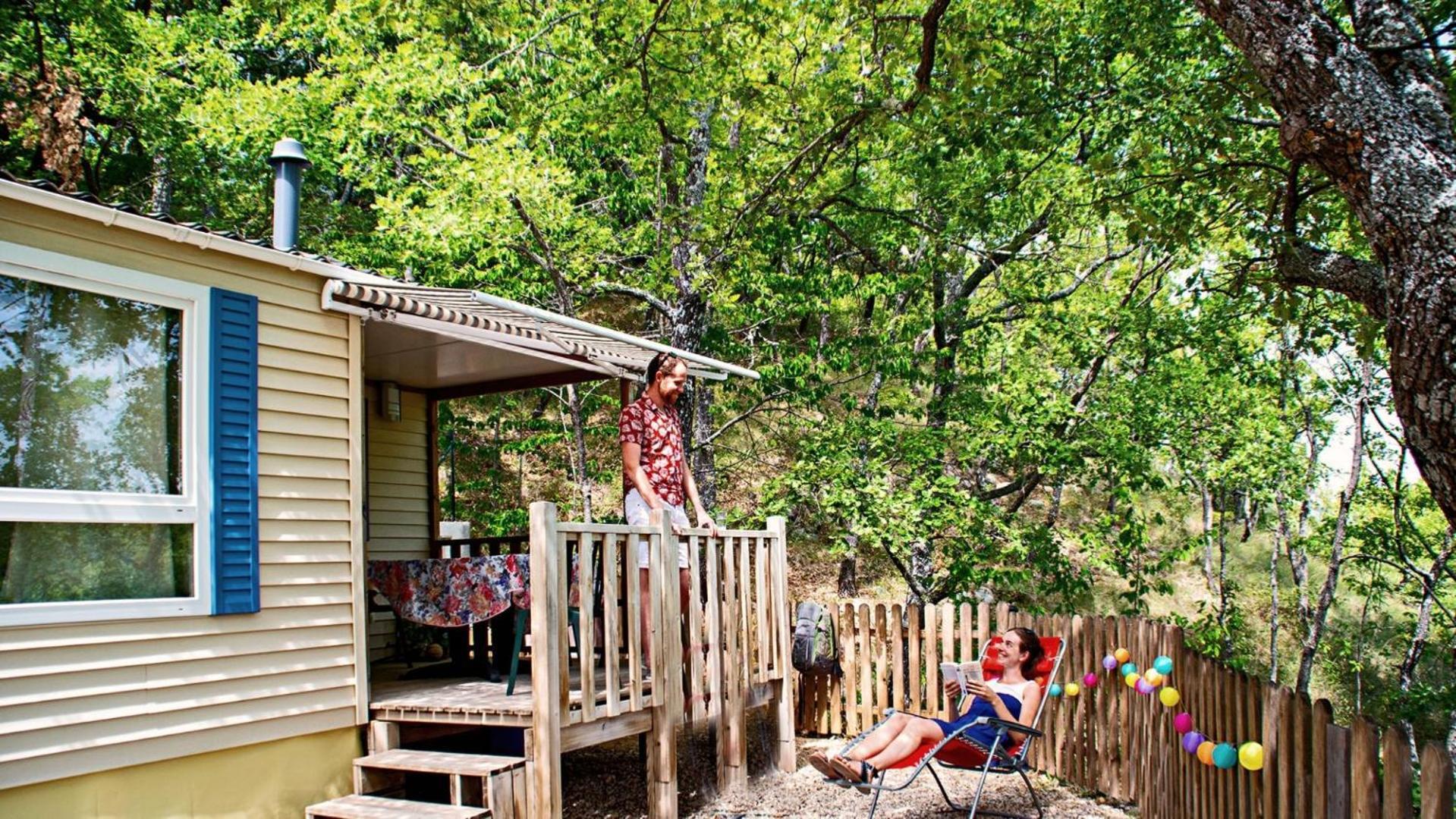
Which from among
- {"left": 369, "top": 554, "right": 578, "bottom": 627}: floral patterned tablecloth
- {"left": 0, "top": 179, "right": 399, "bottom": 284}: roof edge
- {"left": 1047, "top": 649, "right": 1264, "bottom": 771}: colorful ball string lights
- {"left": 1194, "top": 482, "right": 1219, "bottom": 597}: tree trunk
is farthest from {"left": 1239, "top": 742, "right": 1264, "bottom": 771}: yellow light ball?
{"left": 1194, "top": 482, "right": 1219, "bottom": 597}: tree trunk

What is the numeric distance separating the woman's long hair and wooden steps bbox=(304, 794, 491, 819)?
3165 millimetres

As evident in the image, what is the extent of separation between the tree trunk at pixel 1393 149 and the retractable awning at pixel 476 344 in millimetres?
3444

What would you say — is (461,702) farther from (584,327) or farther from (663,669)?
(584,327)

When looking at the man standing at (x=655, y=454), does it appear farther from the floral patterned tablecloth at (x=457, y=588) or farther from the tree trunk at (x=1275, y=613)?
the tree trunk at (x=1275, y=613)

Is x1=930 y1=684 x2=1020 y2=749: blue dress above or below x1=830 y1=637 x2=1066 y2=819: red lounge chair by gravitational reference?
above

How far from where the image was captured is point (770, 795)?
6906 millimetres

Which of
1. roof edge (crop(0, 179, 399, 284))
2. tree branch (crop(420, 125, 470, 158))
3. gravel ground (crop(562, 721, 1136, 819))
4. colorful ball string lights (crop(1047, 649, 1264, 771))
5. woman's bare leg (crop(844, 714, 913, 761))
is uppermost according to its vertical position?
tree branch (crop(420, 125, 470, 158))

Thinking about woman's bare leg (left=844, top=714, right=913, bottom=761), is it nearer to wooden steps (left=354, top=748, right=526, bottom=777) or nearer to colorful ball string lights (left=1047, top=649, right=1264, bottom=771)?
colorful ball string lights (left=1047, top=649, right=1264, bottom=771)

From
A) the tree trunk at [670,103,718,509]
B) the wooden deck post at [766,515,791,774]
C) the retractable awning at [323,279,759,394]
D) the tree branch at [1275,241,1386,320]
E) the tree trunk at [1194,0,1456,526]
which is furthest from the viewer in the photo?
the tree trunk at [670,103,718,509]

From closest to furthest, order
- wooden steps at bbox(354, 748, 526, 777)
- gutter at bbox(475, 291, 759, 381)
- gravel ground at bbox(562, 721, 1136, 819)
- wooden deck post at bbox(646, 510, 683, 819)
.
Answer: wooden steps at bbox(354, 748, 526, 777)
gutter at bbox(475, 291, 759, 381)
wooden deck post at bbox(646, 510, 683, 819)
gravel ground at bbox(562, 721, 1136, 819)

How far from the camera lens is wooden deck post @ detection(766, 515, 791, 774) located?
7457 millimetres

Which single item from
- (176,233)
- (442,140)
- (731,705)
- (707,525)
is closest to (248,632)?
(176,233)

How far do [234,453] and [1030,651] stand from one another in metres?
4.48

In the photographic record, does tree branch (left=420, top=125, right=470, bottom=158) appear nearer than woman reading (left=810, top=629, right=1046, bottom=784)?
No
